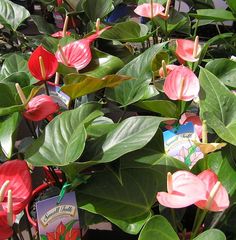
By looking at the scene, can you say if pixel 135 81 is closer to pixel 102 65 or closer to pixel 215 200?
pixel 102 65

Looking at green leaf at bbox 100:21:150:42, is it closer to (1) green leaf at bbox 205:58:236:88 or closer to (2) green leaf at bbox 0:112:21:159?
(1) green leaf at bbox 205:58:236:88

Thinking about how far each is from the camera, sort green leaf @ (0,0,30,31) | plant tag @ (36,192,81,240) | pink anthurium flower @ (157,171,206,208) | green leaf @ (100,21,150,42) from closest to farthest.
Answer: pink anthurium flower @ (157,171,206,208)
plant tag @ (36,192,81,240)
green leaf @ (100,21,150,42)
green leaf @ (0,0,30,31)

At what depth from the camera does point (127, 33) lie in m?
1.03

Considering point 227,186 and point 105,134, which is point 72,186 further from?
point 227,186

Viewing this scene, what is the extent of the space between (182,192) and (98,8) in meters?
0.76

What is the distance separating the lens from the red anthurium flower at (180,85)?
0.69 metres

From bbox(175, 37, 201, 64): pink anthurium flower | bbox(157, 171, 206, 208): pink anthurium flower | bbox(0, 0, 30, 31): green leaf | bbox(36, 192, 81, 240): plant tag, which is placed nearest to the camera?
bbox(157, 171, 206, 208): pink anthurium flower

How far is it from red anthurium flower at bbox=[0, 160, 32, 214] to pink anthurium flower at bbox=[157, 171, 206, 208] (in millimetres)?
186

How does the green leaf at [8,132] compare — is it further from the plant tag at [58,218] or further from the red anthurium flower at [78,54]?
the red anthurium flower at [78,54]

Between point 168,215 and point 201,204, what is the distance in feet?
0.48

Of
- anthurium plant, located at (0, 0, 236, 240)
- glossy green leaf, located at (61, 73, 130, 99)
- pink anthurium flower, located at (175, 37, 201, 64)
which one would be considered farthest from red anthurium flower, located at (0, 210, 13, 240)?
pink anthurium flower, located at (175, 37, 201, 64)

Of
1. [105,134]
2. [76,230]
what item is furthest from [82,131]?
[76,230]

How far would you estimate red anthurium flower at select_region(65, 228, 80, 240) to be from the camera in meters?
0.63

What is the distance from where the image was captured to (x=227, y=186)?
609 millimetres
